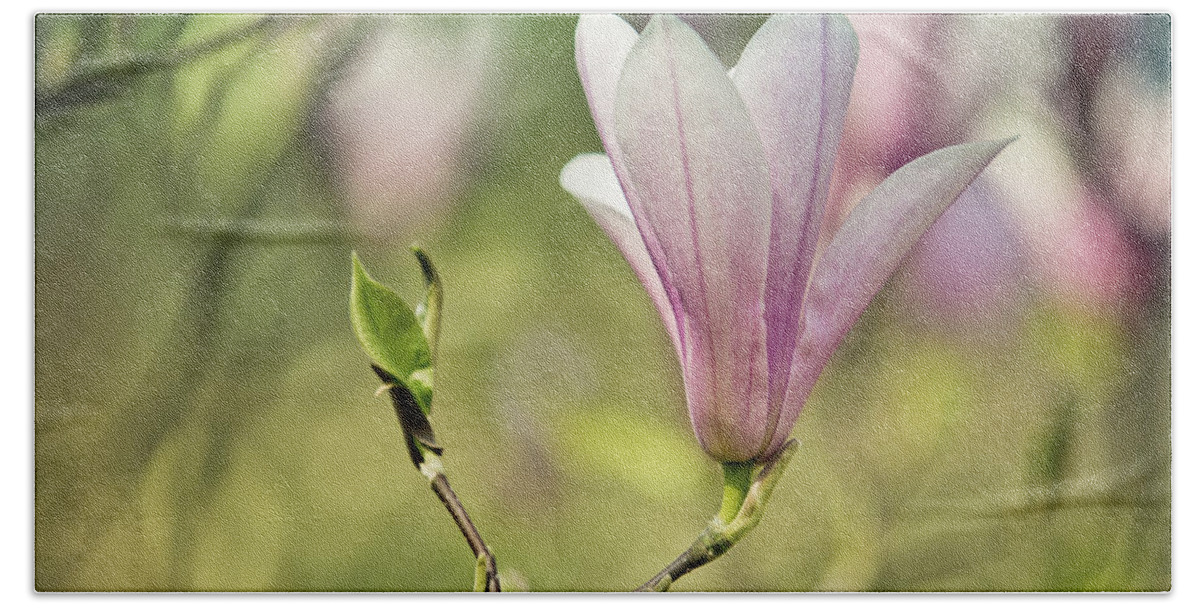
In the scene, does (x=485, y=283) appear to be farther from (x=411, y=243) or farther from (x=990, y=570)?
(x=990, y=570)

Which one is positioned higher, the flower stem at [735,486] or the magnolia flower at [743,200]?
the magnolia flower at [743,200]

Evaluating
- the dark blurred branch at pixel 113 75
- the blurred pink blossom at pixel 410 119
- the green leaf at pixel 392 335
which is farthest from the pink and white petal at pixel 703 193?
the dark blurred branch at pixel 113 75

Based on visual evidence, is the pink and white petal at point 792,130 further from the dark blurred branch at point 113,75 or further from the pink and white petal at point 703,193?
the dark blurred branch at point 113,75

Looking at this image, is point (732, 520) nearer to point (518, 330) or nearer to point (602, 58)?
point (518, 330)

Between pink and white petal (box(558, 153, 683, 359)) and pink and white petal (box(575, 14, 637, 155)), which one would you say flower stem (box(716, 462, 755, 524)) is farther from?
pink and white petal (box(575, 14, 637, 155))

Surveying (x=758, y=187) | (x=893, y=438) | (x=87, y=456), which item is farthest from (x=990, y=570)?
(x=87, y=456)

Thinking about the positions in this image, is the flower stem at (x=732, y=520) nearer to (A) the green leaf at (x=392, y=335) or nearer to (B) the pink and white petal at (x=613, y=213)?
(B) the pink and white petal at (x=613, y=213)

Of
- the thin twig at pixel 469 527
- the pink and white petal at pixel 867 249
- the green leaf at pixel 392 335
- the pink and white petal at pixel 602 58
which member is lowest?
the thin twig at pixel 469 527

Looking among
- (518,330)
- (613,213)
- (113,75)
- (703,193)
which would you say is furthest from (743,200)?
(113,75)
